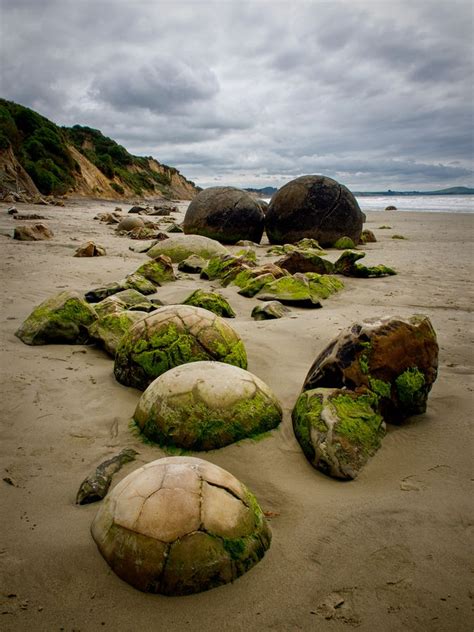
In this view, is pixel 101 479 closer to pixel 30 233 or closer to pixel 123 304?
pixel 123 304

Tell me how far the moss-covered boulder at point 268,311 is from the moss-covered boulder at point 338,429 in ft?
6.77

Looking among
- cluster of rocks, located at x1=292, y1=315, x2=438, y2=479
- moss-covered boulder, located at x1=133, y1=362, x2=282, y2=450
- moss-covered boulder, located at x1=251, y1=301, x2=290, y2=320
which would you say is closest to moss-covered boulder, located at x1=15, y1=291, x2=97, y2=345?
moss-covered boulder, located at x1=133, y1=362, x2=282, y2=450

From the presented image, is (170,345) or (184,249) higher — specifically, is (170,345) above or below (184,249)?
below

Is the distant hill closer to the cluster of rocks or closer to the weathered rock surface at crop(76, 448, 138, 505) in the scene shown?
the weathered rock surface at crop(76, 448, 138, 505)

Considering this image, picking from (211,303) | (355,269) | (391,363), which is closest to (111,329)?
(211,303)

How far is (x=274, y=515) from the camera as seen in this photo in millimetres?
1876

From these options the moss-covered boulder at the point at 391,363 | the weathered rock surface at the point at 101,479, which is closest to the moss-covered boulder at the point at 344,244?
the moss-covered boulder at the point at 391,363

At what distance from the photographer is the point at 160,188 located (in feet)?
170

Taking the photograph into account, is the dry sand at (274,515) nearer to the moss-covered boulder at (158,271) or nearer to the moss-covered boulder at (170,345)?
the moss-covered boulder at (170,345)

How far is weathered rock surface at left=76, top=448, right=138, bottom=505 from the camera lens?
1.91 meters

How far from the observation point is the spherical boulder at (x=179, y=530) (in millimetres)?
1492

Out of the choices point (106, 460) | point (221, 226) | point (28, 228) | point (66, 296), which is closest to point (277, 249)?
point (221, 226)

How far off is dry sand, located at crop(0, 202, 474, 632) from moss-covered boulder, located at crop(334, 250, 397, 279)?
3.28 meters

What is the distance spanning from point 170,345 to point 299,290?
2712 mm
